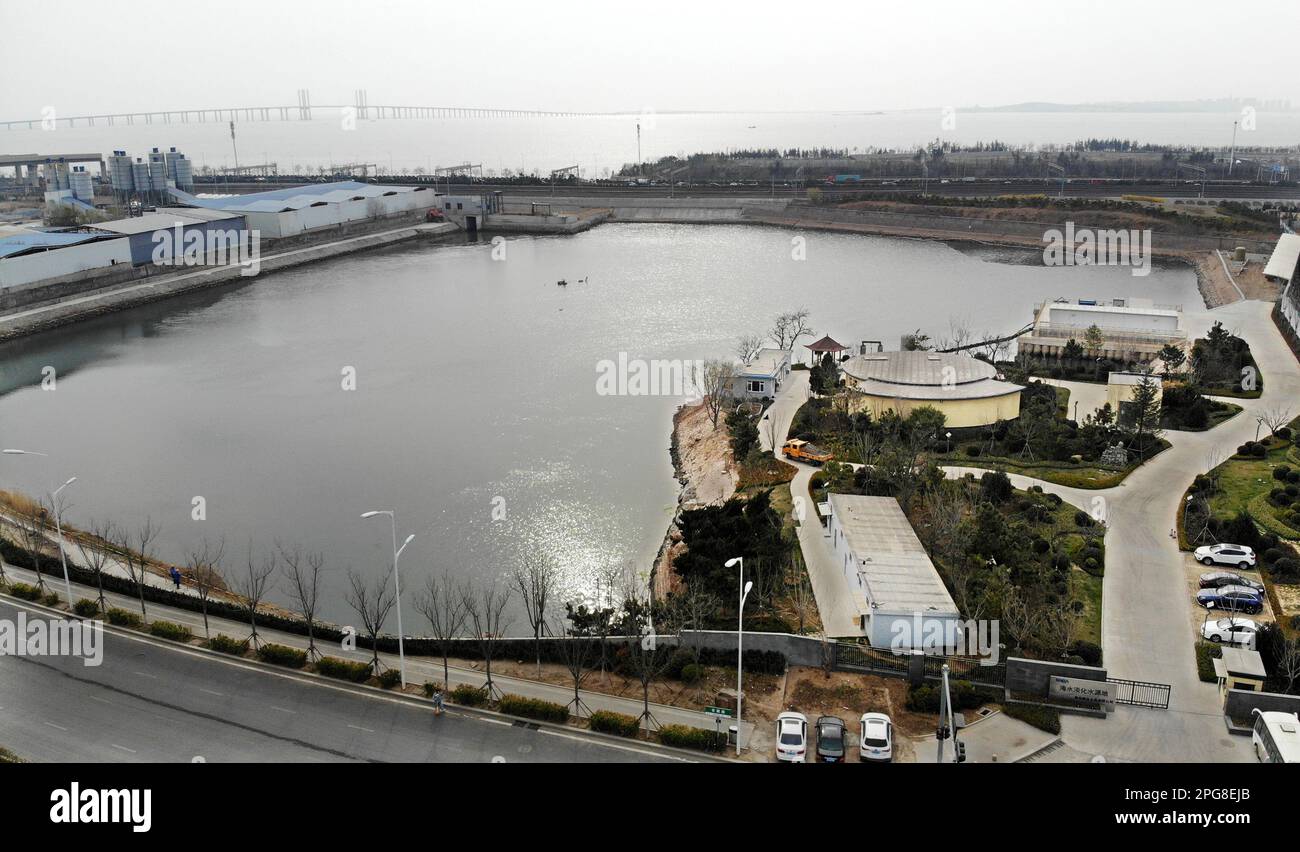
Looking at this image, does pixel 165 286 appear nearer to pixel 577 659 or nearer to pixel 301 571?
pixel 301 571

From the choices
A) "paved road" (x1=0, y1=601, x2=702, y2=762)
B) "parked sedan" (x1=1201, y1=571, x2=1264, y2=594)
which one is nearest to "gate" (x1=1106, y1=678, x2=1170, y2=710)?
"parked sedan" (x1=1201, y1=571, x2=1264, y2=594)

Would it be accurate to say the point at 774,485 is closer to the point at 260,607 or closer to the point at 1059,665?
the point at 1059,665

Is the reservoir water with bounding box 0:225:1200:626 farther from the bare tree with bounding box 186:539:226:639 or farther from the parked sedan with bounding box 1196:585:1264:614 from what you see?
the parked sedan with bounding box 1196:585:1264:614

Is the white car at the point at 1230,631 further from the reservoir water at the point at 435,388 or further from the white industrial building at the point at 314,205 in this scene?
the white industrial building at the point at 314,205

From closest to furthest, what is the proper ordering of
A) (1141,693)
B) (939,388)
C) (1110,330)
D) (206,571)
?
1. (1141,693)
2. (206,571)
3. (939,388)
4. (1110,330)

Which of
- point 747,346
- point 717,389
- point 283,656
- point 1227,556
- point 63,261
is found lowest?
point 283,656

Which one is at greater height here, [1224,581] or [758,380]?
[758,380]

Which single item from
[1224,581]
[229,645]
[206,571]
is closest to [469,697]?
[229,645]

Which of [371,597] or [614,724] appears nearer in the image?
[614,724]

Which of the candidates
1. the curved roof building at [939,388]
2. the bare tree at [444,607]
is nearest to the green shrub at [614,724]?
the bare tree at [444,607]
